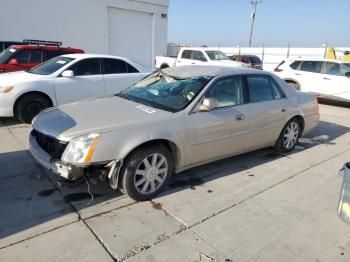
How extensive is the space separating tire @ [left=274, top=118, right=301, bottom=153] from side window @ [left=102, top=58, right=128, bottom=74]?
13.7ft

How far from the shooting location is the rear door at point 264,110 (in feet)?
15.7

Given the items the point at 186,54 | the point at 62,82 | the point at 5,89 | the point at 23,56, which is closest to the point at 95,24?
the point at 186,54

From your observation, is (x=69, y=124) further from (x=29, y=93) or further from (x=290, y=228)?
(x=29, y=93)

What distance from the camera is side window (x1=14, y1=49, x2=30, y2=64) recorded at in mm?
8180

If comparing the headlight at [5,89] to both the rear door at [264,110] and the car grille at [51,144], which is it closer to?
the car grille at [51,144]

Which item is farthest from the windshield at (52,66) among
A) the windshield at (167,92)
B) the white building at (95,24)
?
the white building at (95,24)

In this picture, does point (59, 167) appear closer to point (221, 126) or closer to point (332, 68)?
point (221, 126)

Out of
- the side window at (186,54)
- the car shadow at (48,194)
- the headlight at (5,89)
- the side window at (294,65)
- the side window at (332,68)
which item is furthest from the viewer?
the side window at (186,54)

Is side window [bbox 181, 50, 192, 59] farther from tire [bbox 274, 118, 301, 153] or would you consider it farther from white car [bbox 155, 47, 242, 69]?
tire [bbox 274, 118, 301, 153]

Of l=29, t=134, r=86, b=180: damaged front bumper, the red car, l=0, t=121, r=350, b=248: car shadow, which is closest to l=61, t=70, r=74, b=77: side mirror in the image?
the red car

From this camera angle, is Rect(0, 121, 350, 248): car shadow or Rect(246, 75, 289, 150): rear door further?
Rect(246, 75, 289, 150): rear door

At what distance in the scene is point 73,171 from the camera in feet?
10.8

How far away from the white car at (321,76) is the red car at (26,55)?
25.3 ft

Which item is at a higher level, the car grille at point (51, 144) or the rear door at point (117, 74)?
the rear door at point (117, 74)
